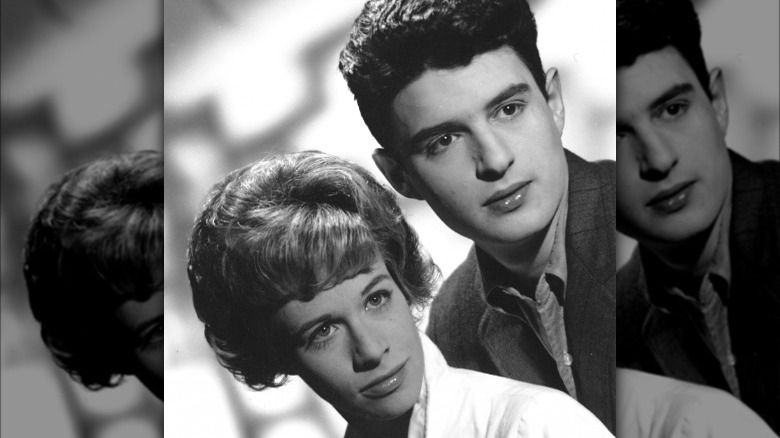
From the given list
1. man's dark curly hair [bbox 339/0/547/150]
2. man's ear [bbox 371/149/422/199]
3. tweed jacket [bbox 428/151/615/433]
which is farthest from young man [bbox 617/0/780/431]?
man's ear [bbox 371/149/422/199]

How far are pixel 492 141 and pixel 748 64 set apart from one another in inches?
30.6

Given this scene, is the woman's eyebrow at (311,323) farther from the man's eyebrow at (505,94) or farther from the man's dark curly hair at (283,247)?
the man's eyebrow at (505,94)

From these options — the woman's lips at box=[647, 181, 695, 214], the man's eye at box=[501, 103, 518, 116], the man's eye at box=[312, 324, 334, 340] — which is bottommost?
the man's eye at box=[312, 324, 334, 340]

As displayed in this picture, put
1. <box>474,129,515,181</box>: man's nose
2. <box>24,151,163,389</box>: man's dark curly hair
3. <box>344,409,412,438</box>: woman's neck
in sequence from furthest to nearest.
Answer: <box>24,151,163,389</box>: man's dark curly hair, <box>344,409,412,438</box>: woman's neck, <box>474,129,515,181</box>: man's nose

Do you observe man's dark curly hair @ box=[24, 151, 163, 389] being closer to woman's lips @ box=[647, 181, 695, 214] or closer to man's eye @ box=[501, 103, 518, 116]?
man's eye @ box=[501, 103, 518, 116]

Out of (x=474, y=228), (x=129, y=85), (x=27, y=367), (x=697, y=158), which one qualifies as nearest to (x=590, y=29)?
(x=697, y=158)

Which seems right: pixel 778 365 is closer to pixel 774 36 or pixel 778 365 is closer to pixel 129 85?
pixel 774 36

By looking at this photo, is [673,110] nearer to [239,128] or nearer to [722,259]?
[722,259]

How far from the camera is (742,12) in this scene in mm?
2426

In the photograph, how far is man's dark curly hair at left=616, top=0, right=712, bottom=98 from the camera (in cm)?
238

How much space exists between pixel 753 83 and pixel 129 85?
188 cm

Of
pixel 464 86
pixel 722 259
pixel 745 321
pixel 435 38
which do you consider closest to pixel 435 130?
pixel 464 86

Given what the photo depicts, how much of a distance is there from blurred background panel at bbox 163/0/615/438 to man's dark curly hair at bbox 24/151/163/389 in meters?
0.14

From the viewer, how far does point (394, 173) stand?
2408mm
